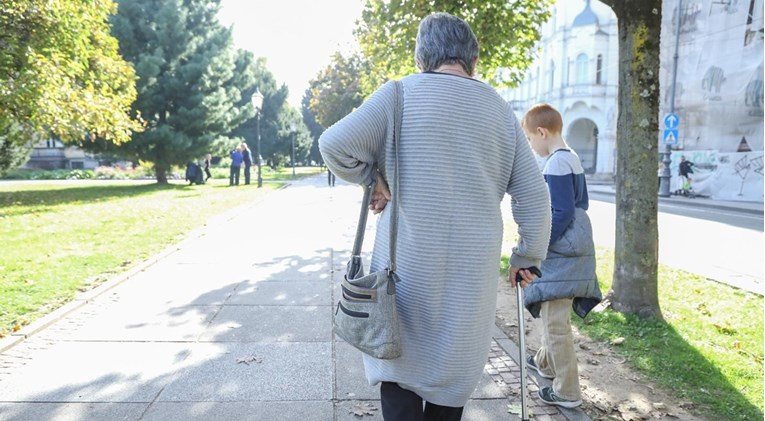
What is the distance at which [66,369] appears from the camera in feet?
11.8

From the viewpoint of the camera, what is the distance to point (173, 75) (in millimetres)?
21797

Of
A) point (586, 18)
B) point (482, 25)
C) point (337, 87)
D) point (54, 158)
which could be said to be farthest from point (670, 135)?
point (54, 158)

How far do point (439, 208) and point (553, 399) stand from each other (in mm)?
2051

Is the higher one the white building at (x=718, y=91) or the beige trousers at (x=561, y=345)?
the white building at (x=718, y=91)

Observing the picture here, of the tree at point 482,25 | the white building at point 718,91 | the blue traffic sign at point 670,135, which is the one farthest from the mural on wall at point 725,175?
the tree at point 482,25

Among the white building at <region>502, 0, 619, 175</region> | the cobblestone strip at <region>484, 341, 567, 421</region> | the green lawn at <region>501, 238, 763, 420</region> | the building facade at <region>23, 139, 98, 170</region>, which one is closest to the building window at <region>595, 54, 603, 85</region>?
the white building at <region>502, 0, 619, 175</region>

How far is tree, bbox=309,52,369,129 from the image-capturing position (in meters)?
33.3

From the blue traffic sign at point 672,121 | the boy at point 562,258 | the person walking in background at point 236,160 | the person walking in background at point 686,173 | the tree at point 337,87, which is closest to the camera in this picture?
the boy at point 562,258

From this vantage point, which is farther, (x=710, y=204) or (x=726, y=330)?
(x=710, y=204)

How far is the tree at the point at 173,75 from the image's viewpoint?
2130cm

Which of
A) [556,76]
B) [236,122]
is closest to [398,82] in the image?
[236,122]

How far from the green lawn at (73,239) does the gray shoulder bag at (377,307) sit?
12.5 feet

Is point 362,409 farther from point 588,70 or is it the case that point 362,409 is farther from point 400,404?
point 588,70

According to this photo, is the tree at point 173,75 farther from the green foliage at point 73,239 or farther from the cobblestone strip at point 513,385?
the cobblestone strip at point 513,385
